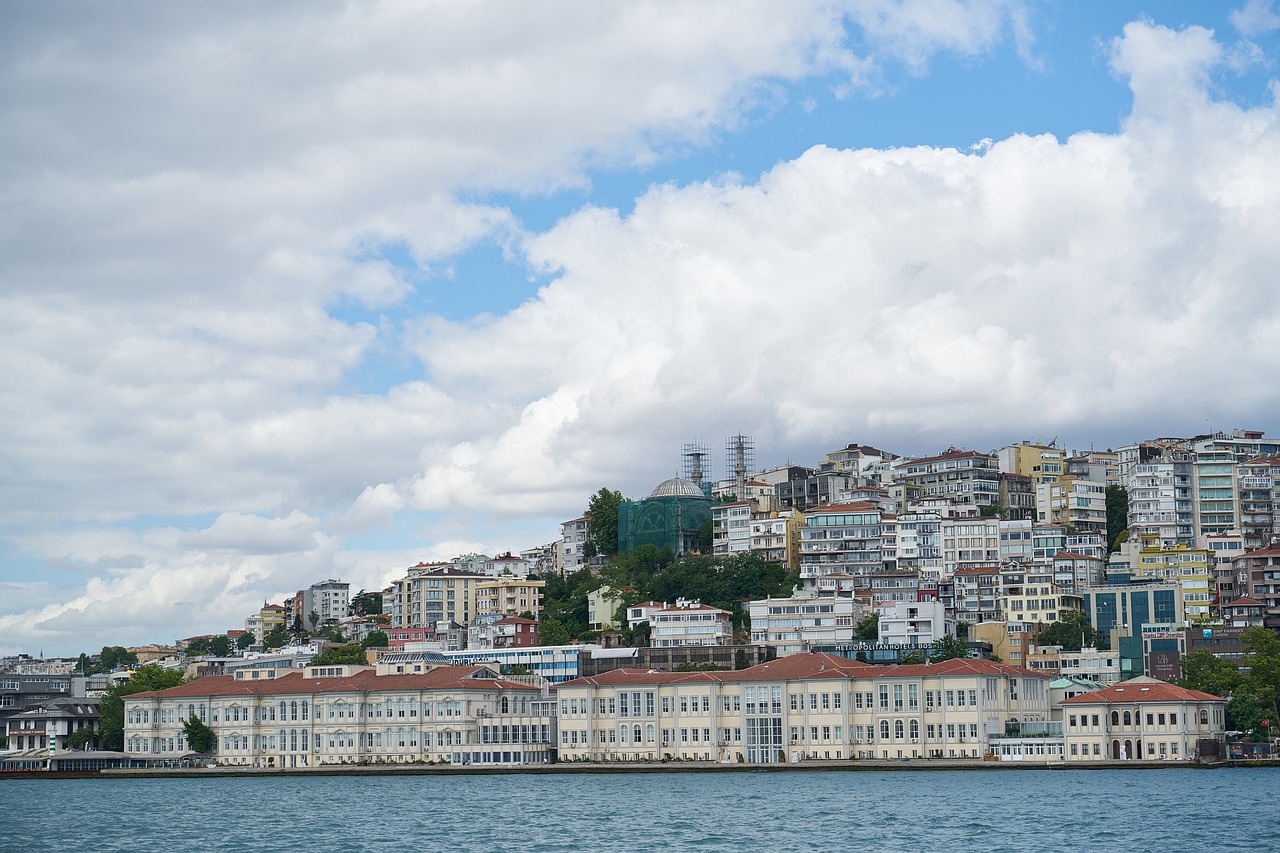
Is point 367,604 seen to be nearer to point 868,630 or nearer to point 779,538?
point 779,538

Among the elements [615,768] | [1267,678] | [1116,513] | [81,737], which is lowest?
[615,768]

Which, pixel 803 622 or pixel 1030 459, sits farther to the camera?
pixel 1030 459

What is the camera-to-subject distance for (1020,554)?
352 ft

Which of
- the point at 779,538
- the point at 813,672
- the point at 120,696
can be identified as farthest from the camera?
the point at 779,538

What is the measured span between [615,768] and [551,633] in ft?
92.7

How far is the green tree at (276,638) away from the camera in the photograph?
13962cm

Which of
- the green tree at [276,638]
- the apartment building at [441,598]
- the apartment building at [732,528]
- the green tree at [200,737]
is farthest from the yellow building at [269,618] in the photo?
the green tree at [200,737]

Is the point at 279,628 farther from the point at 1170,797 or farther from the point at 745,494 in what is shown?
the point at 1170,797

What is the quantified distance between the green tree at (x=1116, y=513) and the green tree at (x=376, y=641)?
1939 inches

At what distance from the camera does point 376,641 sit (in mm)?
123875

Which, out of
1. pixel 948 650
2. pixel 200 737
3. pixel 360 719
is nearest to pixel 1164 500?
pixel 948 650

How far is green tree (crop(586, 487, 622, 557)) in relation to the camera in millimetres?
125250

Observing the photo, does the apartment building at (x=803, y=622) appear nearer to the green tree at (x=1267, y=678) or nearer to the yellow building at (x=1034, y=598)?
the yellow building at (x=1034, y=598)

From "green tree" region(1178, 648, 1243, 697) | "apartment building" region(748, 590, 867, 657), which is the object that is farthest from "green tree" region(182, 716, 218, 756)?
"green tree" region(1178, 648, 1243, 697)
